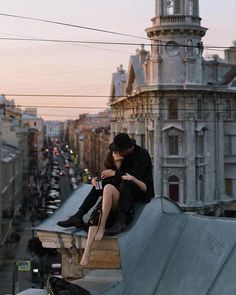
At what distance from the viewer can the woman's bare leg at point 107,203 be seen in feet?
14.0

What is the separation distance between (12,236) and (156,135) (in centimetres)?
1786

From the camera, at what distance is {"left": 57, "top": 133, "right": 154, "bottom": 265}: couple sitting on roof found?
426 centimetres

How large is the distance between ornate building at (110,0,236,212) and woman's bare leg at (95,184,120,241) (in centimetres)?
3016

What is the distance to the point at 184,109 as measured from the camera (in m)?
36.2

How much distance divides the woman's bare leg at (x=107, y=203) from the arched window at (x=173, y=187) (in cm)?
3237

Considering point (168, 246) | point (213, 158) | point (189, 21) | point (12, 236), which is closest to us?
point (168, 246)

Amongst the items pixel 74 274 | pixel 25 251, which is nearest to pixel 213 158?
pixel 25 251

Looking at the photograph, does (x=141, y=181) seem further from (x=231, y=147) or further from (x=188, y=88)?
(x=231, y=147)

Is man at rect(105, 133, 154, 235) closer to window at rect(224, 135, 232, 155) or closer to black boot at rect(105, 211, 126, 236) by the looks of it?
black boot at rect(105, 211, 126, 236)

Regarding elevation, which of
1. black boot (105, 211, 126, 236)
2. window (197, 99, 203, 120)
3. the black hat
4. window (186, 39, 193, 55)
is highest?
window (186, 39, 193, 55)

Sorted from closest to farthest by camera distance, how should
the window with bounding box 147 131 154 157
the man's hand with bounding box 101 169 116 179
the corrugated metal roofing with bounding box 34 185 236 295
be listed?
the corrugated metal roofing with bounding box 34 185 236 295
the man's hand with bounding box 101 169 116 179
the window with bounding box 147 131 154 157

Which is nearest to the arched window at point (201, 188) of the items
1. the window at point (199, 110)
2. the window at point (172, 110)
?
the window at point (199, 110)

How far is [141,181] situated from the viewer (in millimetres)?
4543

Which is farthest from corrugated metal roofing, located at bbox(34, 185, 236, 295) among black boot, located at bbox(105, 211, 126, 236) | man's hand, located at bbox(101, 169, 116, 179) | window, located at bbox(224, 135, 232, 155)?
window, located at bbox(224, 135, 232, 155)
